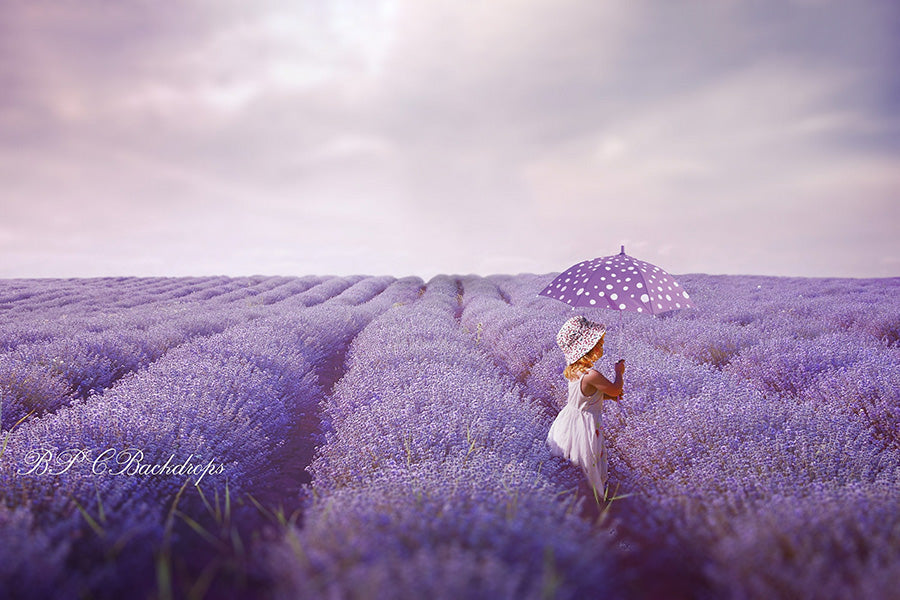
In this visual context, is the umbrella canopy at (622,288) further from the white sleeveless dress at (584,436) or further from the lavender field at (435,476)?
the lavender field at (435,476)

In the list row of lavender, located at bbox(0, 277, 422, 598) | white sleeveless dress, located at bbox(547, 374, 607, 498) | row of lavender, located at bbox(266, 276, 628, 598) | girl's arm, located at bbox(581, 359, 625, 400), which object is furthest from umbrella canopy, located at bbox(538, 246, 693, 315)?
row of lavender, located at bbox(0, 277, 422, 598)

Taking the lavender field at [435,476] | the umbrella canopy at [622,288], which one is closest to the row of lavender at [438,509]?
the lavender field at [435,476]

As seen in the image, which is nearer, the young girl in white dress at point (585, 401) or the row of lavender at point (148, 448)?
the row of lavender at point (148, 448)

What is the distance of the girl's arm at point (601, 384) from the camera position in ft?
7.33

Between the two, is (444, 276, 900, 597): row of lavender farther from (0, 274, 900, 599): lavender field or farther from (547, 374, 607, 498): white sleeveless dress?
(547, 374, 607, 498): white sleeveless dress

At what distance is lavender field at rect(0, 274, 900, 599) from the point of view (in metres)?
1.00

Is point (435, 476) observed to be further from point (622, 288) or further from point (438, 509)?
point (622, 288)

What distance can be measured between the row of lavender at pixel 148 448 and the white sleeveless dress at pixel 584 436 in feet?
5.35

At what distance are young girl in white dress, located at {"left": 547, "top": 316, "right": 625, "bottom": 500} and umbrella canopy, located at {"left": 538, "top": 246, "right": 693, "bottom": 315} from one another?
232mm

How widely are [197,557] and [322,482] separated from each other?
2.30 ft

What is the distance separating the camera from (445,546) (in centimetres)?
101

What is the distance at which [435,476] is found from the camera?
166cm

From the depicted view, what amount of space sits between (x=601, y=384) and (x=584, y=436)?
36 cm

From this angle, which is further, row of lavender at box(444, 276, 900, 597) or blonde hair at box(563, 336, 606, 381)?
blonde hair at box(563, 336, 606, 381)
